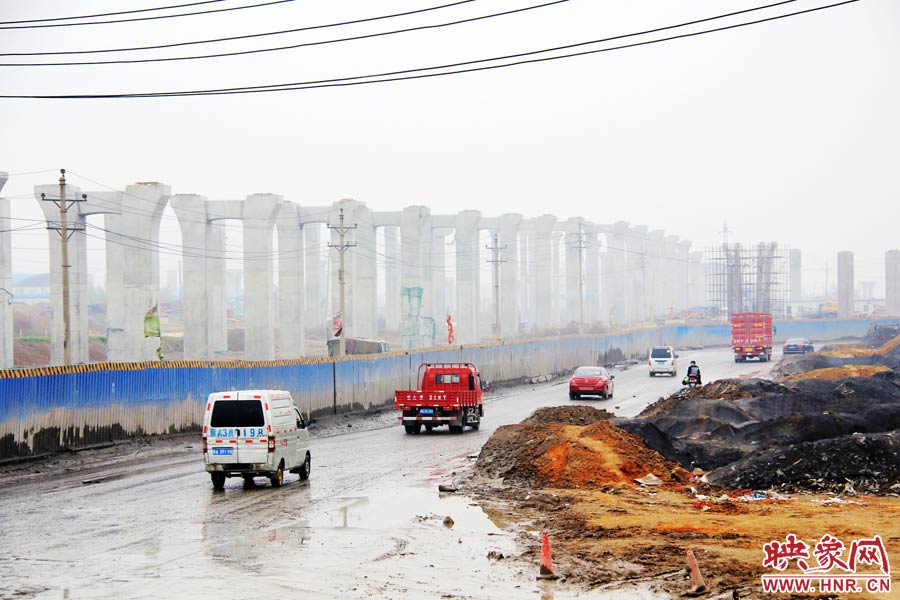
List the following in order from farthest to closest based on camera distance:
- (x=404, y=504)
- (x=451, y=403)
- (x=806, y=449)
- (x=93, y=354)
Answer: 1. (x=93, y=354)
2. (x=451, y=403)
3. (x=806, y=449)
4. (x=404, y=504)

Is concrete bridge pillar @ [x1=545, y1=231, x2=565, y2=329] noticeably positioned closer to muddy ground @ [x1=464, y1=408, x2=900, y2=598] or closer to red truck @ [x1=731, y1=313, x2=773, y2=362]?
red truck @ [x1=731, y1=313, x2=773, y2=362]

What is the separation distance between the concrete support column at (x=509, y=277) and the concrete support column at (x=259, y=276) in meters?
29.6

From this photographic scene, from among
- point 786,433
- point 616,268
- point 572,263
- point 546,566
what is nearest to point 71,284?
point 786,433

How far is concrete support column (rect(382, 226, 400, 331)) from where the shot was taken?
90.9 metres

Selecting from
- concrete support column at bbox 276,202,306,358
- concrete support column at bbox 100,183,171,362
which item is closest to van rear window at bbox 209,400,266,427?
concrete support column at bbox 100,183,171,362

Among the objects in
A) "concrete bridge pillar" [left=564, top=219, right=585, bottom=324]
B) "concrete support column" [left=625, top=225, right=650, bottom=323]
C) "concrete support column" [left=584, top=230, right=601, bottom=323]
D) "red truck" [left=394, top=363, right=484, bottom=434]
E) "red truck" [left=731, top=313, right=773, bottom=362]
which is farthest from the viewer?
"concrete support column" [left=625, top=225, right=650, bottom=323]

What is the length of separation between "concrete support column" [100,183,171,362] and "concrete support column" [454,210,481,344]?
31285 mm

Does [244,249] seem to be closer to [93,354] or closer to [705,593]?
[93,354]

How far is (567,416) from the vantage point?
32.4m

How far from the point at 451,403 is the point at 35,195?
30038 millimetres

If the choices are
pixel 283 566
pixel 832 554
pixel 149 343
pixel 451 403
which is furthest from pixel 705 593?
pixel 149 343

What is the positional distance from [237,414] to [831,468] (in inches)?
465

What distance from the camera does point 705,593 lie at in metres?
11.1

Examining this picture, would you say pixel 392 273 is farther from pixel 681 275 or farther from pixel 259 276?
pixel 681 275
